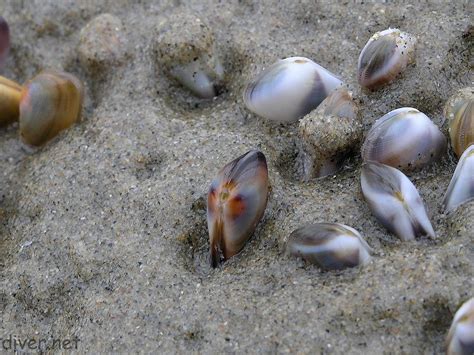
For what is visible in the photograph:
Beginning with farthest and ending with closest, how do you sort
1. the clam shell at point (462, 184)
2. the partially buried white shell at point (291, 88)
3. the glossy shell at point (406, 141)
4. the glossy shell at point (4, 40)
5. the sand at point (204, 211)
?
1. the glossy shell at point (4, 40)
2. the partially buried white shell at point (291, 88)
3. the glossy shell at point (406, 141)
4. the clam shell at point (462, 184)
5. the sand at point (204, 211)

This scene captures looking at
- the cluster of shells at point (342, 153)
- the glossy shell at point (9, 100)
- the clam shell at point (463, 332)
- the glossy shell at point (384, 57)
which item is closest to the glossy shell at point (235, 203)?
the cluster of shells at point (342, 153)

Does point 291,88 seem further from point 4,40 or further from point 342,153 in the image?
point 4,40

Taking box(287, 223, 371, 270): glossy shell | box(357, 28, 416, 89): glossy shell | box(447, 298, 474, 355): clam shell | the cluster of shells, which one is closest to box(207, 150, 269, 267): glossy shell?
the cluster of shells

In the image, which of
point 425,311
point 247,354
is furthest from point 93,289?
point 425,311

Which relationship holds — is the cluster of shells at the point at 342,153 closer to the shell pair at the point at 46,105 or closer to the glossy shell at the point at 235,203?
the glossy shell at the point at 235,203

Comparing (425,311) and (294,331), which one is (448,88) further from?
(294,331)

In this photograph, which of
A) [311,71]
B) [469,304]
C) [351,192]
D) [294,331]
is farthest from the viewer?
[311,71]

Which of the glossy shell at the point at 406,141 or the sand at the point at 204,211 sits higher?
the glossy shell at the point at 406,141
